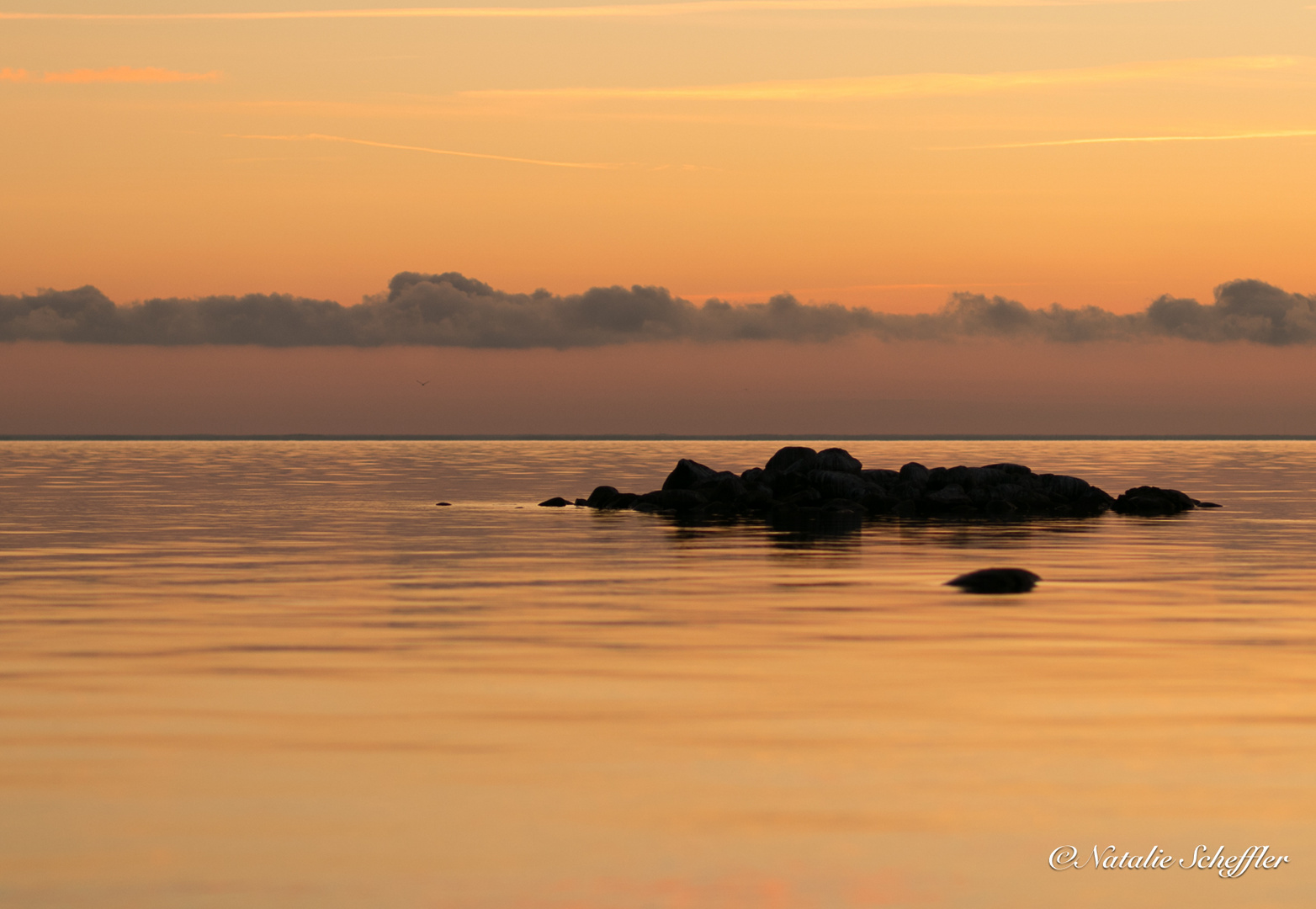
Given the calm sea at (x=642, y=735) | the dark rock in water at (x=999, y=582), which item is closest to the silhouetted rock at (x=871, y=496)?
the calm sea at (x=642, y=735)

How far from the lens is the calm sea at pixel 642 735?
31.7 feet

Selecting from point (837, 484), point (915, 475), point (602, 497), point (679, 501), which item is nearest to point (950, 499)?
point (915, 475)

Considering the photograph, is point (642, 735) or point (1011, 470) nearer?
point (642, 735)

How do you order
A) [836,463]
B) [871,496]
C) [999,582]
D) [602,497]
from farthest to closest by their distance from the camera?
[836,463]
[602,497]
[871,496]
[999,582]

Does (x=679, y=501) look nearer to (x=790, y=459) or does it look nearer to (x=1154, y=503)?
(x=790, y=459)

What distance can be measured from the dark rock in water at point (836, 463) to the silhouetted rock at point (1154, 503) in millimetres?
10128

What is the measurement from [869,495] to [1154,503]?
34.8ft

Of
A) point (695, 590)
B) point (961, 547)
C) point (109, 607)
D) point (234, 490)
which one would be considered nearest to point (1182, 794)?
point (695, 590)

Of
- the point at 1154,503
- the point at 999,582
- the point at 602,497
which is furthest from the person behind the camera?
the point at 602,497

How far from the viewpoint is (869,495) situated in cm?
5531

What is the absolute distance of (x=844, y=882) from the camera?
31.0 ft

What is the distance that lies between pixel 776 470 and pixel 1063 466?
66.2 metres

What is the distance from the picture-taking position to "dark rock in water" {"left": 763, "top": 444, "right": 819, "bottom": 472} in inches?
2327

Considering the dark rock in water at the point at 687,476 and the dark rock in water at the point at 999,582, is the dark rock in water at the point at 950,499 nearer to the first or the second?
the dark rock in water at the point at 687,476
